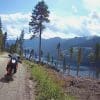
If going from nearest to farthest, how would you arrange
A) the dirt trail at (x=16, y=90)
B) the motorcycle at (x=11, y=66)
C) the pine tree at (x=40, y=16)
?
the dirt trail at (x=16, y=90)
the motorcycle at (x=11, y=66)
the pine tree at (x=40, y=16)

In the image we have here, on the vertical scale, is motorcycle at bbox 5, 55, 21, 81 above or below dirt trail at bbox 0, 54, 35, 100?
above

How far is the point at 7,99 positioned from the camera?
17.3 m

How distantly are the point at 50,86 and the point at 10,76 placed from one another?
8.39 meters

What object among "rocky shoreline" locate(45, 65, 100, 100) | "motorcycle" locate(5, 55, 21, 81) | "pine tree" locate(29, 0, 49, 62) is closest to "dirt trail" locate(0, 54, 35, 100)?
"motorcycle" locate(5, 55, 21, 81)

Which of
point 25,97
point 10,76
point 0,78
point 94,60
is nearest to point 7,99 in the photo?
point 25,97

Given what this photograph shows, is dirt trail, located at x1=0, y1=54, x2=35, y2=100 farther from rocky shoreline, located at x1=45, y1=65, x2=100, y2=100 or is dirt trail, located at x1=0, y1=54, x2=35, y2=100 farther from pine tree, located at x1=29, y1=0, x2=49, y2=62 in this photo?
pine tree, located at x1=29, y1=0, x2=49, y2=62

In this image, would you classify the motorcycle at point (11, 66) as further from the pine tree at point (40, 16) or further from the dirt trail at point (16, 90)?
the pine tree at point (40, 16)

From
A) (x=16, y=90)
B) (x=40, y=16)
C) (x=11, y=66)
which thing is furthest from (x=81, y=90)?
(x=40, y=16)

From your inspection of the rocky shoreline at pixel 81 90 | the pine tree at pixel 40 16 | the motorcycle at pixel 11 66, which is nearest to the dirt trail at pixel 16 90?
the motorcycle at pixel 11 66

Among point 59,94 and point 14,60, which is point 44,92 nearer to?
point 59,94

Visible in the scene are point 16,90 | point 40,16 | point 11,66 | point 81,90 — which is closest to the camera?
point 16,90

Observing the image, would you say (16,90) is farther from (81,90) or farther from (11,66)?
(81,90)

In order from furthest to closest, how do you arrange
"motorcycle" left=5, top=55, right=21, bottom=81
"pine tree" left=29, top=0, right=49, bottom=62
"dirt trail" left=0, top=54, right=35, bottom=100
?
"pine tree" left=29, top=0, right=49, bottom=62
"motorcycle" left=5, top=55, right=21, bottom=81
"dirt trail" left=0, top=54, right=35, bottom=100

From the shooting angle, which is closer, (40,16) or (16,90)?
(16,90)
